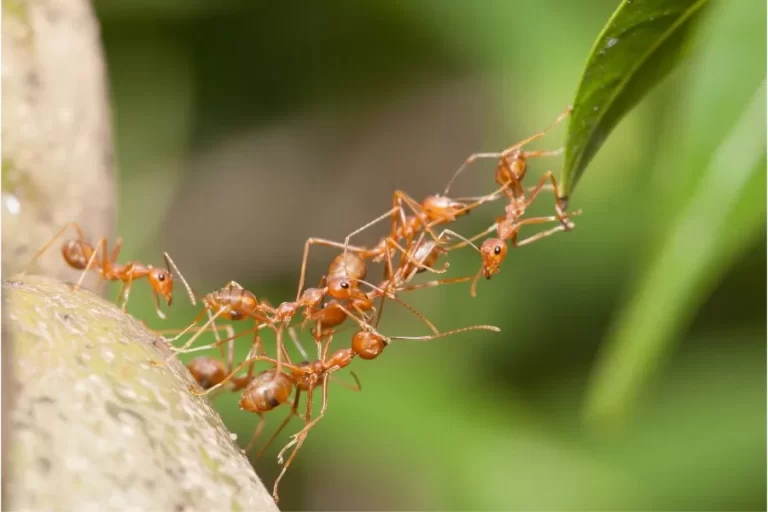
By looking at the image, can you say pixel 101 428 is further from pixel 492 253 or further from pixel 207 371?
pixel 492 253

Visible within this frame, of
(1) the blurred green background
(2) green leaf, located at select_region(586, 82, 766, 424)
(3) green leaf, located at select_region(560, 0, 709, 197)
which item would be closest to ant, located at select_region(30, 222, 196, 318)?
(3) green leaf, located at select_region(560, 0, 709, 197)

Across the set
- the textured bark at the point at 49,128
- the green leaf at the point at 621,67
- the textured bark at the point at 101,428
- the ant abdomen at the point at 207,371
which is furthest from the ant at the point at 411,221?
the textured bark at the point at 101,428

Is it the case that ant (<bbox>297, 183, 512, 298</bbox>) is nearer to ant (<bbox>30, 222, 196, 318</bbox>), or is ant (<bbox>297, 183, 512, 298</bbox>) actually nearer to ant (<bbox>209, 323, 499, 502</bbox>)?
ant (<bbox>209, 323, 499, 502</bbox>)

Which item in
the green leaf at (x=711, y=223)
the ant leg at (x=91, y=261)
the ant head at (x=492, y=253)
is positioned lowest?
the ant leg at (x=91, y=261)

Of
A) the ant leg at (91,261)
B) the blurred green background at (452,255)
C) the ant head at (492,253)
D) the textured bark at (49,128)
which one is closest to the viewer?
the textured bark at (49,128)

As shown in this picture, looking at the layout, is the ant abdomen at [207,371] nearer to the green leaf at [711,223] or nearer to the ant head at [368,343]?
the ant head at [368,343]

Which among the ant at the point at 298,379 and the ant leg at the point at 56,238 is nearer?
the ant leg at the point at 56,238

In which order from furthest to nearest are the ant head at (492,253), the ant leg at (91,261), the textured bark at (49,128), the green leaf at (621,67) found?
the ant head at (492,253) < the ant leg at (91,261) < the textured bark at (49,128) < the green leaf at (621,67)
